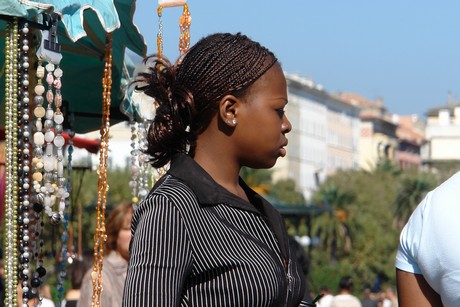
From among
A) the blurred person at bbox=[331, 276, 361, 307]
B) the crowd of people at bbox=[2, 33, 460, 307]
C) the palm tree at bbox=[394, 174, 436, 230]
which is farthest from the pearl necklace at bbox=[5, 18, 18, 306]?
the palm tree at bbox=[394, 174, 436, 230]

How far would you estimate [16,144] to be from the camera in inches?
193

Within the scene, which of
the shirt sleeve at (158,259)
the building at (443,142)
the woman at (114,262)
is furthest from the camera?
the building at (443,142)

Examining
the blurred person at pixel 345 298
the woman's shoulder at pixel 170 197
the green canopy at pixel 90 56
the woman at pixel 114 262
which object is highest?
the green canopy at pixel 90 56

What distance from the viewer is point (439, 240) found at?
2982 millimetres

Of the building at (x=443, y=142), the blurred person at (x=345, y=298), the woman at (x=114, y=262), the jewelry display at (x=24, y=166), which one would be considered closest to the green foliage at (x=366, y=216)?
the building at (x=443, y=142)

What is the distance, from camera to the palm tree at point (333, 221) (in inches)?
2677

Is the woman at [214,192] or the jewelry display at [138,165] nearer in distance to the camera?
the woman at [214,192]

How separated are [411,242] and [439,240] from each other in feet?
0.30

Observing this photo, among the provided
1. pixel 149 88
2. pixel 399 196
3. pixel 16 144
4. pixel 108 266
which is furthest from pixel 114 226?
pixel 399 196

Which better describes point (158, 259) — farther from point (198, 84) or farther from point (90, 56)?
point (90, 56)

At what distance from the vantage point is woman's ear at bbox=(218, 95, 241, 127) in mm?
2965

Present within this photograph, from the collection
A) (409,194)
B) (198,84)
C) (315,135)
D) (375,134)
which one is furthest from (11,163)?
(375,134)

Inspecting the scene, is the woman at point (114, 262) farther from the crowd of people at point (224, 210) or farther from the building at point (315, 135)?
the building at point (315, 135)

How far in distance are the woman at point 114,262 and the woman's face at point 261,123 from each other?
3.13 m
